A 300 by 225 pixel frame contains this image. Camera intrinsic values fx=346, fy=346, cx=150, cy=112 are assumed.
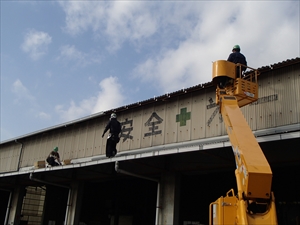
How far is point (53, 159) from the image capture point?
16.5 meters

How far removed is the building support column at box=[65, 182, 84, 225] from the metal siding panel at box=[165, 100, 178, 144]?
6.02 metres

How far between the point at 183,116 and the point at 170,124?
2.17 feet

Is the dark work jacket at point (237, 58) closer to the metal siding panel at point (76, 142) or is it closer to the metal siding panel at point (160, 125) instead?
the metal siding panel at point (160, 125)

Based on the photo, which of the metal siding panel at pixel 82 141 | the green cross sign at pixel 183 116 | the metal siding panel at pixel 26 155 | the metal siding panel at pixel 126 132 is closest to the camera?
the green cross sign at pixel 183 116

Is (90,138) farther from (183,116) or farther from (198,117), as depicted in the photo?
(198,117)

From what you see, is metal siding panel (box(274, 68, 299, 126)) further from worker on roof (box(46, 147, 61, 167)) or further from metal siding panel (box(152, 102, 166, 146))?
worker on roof (box(46, 147, 61, 167))

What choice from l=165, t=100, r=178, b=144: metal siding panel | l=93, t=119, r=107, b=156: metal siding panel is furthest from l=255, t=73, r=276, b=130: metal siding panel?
l=93, t=119, r=107, b=156: metal siding panel

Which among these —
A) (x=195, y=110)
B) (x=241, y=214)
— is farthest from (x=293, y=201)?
(x=241, y=214)

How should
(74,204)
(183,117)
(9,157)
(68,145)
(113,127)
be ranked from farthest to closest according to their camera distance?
(9,157), (68,145), (74,204), (113,127), (183,117)

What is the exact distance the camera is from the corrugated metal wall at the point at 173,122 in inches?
403

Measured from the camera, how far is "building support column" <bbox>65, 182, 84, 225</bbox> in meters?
16.1

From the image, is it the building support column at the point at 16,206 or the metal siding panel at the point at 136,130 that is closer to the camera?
the metal siding panel at the point at 136,130

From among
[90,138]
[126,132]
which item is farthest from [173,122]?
[90,138]

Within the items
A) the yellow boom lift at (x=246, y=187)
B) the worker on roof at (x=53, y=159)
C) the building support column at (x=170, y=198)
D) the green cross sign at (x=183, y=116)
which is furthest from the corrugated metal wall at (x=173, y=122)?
the yellow boom lift at (x=246, y=187)
